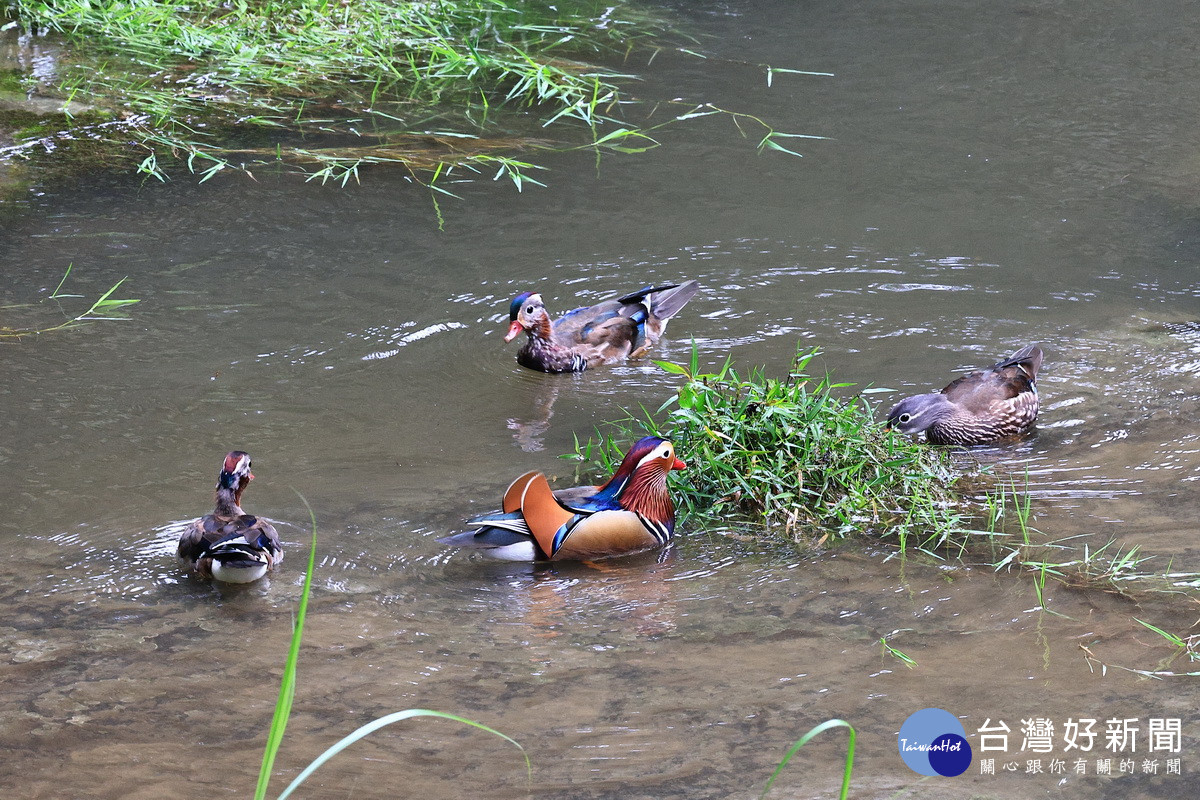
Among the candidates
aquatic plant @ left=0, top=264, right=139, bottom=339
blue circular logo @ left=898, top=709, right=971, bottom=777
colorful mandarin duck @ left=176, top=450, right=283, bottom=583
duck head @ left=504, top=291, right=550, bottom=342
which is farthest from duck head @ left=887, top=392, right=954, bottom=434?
aquatic plant @ left=0, top=264, right=139, bottom=339

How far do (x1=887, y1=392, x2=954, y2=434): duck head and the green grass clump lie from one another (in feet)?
1.20

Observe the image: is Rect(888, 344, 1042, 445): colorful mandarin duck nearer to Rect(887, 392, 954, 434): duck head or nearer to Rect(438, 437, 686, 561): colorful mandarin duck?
Rect(887, 392, 954, 434): duck head

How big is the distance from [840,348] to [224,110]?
5945 mm

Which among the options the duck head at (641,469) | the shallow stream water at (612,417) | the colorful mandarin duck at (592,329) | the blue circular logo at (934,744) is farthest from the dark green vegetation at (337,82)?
the blue circular logo at (934,744)

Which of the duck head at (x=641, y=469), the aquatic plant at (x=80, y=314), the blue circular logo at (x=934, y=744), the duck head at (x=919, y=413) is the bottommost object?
the blue circular logo at (x=934, y=744)

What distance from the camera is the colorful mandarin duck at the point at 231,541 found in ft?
14.4

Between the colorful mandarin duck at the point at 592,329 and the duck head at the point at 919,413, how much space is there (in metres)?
1.69

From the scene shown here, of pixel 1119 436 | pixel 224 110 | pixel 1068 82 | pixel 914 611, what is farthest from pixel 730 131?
pixel 914 611

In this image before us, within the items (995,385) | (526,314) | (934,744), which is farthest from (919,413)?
(934,744)

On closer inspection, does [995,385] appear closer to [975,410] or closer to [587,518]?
[975,410]

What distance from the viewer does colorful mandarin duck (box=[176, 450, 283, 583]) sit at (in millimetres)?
4379

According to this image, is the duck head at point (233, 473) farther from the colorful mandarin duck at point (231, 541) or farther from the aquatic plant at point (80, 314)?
the aquatic plant at point (80, 314)

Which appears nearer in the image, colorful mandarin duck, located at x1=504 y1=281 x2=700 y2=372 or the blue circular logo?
the blue circular logo

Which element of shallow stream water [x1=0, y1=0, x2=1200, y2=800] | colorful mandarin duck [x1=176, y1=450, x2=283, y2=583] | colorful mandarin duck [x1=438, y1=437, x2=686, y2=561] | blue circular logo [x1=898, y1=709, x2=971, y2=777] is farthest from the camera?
colorful mandarin duck [x1=438, y1=437, x2=686, y2=561]
